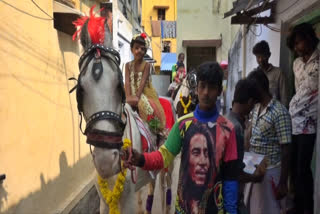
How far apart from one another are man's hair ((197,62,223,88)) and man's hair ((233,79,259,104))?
26.1 inches

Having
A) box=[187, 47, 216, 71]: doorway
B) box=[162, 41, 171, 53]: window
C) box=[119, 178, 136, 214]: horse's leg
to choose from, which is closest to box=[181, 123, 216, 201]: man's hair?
box=[119, 178, 136, 214]: horse's leg

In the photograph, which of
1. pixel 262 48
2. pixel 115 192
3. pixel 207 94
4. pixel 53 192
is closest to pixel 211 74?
pixel 207 94

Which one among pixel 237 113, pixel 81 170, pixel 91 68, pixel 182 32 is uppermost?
pixel 182 32

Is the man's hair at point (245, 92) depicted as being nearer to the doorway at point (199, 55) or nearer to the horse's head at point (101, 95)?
the horse's head at point (101, 95)

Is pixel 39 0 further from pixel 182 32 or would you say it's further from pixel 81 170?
pixel 182 32

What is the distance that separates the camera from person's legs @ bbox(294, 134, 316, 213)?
3168 mm

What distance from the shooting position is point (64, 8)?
4023 mm

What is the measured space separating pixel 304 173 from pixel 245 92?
1409mm

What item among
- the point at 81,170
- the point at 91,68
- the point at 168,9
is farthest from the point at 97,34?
the point at 168,9

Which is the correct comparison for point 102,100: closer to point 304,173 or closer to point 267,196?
point 267,196

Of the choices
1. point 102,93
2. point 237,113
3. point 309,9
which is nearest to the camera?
point 102,93

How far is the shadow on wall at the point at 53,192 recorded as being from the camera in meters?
3.11

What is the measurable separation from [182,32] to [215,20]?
2011mm

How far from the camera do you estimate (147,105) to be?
357 centimetres
